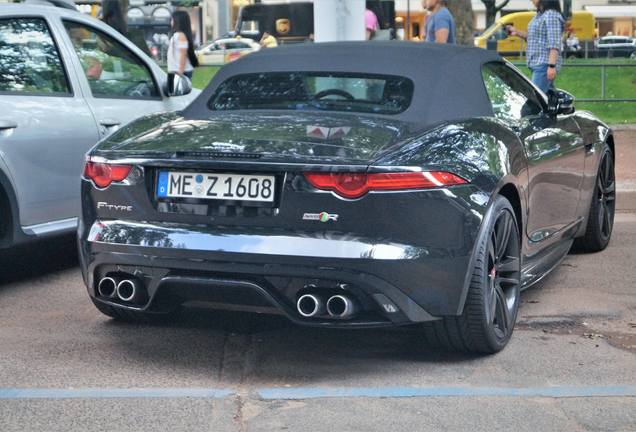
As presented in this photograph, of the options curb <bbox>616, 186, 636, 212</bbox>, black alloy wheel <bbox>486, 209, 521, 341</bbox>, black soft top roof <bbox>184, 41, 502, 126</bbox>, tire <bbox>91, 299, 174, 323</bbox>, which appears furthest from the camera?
curb <bbox>616, 186, 636, 212</bbox>

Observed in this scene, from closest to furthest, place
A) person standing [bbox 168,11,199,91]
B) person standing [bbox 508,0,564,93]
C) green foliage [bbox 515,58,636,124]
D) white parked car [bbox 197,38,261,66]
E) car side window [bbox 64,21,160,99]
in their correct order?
car side window [bbox 64,21,160,99] < person standing [bbox 508,0,564,93] < person standing [bbox 168,11,199,91] < green foliage [bbox 515,58,636,124] < white parked car [bbox 197,38,261,66]

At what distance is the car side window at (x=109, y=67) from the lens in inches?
306

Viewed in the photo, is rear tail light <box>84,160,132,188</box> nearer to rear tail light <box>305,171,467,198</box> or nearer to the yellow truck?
rear tail light <box>305,171,467,198</box>

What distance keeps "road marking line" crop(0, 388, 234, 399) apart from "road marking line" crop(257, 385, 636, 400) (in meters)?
0.21

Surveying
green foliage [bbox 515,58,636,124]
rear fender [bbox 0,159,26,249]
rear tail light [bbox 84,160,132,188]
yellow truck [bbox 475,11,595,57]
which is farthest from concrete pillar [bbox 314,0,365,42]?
yellow truck [bbox 475,11,595,57]

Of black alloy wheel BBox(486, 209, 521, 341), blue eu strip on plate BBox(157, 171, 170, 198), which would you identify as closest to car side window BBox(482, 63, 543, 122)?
black alloy wheel BBox(486, 209, 521, 341)

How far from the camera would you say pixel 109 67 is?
26.4 ft

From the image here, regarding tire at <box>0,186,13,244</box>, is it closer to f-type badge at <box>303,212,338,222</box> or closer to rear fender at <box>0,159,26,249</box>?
rear fender at <box>0,159,26,249</box>

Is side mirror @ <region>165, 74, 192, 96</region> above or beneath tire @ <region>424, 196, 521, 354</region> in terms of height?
above

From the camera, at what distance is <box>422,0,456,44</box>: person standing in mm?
12602

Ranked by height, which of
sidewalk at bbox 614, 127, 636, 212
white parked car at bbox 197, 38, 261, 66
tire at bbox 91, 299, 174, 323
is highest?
tire at bbox 91, 299, 174, 323

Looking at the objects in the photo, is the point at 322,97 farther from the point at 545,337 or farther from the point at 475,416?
the point at 475,416

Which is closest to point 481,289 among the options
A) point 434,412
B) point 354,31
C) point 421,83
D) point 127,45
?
point 434,412

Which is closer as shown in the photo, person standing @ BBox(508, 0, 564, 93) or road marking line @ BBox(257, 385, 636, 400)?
road marking line @ BBox(257, 385, 636, 400)
